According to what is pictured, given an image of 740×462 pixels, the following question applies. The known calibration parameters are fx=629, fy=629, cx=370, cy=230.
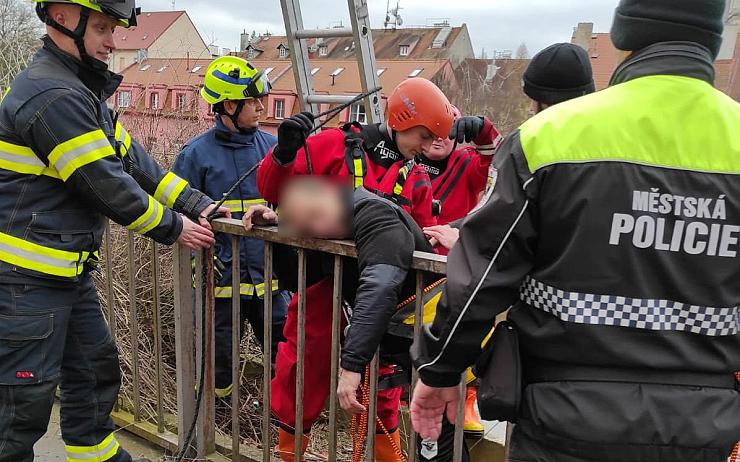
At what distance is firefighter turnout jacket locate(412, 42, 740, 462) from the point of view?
144 centimetres

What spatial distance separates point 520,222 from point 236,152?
263 cm

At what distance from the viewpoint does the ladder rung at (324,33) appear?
4211 mm

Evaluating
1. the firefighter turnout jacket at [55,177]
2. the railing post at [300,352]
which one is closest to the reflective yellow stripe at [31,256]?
the firefighter turnout jacket at [55,177]

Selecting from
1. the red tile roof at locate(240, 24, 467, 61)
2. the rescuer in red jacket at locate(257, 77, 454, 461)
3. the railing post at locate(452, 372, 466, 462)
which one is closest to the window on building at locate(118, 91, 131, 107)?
the red tile roof at locate(240, 24, 467, 61)

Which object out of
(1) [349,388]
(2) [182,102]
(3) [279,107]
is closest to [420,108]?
(1) [349,388]

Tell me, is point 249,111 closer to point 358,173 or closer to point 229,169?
point 229,169

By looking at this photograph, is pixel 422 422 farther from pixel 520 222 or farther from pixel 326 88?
pixel 326 88

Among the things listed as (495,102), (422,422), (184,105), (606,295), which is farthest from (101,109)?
(495,102)

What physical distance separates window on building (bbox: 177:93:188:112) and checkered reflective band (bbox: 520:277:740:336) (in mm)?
5307

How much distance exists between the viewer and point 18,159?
2461 millimetres

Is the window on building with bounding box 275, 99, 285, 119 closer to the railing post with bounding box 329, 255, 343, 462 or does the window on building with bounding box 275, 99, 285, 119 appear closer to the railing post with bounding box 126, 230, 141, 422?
the railing post with bounding box 126, 230, 141, 422

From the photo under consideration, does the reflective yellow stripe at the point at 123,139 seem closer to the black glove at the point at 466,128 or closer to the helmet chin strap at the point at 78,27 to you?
the helmet chin strap at the point at 78,27

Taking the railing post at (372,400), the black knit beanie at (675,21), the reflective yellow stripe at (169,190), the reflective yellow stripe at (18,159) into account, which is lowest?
the railing post at (372,400)

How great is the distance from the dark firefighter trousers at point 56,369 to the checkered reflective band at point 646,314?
2.03 metres
